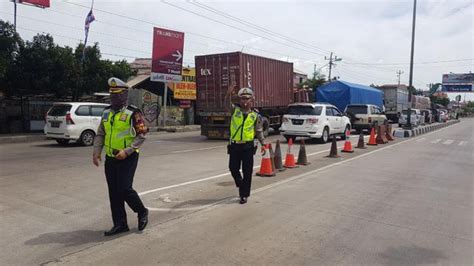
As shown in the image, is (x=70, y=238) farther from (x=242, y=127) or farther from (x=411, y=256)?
(x=411, y=256)

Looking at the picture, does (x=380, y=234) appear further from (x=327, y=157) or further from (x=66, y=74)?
(x=66, y=74)

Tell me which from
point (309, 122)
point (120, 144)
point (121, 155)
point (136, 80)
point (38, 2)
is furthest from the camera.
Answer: point (136, 80)

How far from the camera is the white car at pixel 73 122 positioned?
15320 millimetres

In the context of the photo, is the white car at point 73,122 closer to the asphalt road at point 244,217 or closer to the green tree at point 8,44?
the green tree at point 8,44

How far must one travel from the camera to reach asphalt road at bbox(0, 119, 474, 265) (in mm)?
4520

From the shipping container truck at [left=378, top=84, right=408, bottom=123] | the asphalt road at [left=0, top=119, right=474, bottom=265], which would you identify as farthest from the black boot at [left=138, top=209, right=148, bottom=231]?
the shipping container truck at [left=378, top=84, right=408, bottom=123]

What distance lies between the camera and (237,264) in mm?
4234

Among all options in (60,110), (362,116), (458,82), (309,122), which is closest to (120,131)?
(60,110)

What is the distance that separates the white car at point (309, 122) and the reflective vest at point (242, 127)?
1074 centimetres

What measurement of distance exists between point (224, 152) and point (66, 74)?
446 inches

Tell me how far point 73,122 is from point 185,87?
1661 cm

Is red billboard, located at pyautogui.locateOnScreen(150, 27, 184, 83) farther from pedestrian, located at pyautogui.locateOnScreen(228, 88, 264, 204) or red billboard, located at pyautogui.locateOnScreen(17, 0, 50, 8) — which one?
pedestrian, located at pyautogui.locateOnScreen(228, 88, 264, 204)

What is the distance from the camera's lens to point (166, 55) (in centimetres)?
2442

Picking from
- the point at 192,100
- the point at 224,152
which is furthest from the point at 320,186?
the point at 192,100
